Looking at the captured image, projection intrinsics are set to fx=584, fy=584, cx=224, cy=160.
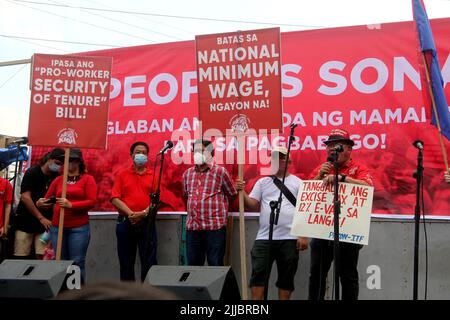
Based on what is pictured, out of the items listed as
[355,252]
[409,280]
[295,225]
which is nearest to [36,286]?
[295,225]

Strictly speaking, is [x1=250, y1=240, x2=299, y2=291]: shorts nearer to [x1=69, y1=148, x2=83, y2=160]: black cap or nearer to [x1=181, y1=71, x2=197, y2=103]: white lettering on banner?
[x1=181, y1=71, x2=197, y2=103]: white lettering on banner

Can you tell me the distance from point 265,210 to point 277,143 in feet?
2.77

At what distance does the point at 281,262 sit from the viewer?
540cm

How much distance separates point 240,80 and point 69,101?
6.75 feet

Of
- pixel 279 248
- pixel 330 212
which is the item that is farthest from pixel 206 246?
pixel 330 212

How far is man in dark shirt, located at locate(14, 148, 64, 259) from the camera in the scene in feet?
21.7

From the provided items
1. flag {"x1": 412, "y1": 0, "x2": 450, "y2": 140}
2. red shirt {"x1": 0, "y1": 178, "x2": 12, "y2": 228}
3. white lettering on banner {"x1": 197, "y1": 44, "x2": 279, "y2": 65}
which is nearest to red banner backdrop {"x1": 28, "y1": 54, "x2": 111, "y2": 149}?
red shirt {"x1": 0, "y1": 178, "x2": 12, "y2": 228}

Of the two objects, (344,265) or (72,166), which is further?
(72,166)

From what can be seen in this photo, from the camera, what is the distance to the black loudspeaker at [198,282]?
130 inches

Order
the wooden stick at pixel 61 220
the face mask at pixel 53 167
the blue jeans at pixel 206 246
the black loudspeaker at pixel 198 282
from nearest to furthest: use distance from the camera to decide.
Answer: the black loudspeaker at pixel 198 282 → the blue jeans at pixel 206 246 → the wooden stick at pixel 61 220 → the face mask at pixel 53 167

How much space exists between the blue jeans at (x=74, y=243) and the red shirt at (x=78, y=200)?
6 cm

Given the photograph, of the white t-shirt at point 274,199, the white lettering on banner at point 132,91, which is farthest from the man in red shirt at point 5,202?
the white t-shirt at point 274,199

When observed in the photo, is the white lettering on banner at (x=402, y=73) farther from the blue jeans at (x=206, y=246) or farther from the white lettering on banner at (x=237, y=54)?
the blue jeans at (x=206, y=246)

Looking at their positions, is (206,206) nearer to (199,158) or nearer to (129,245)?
(199,158)
